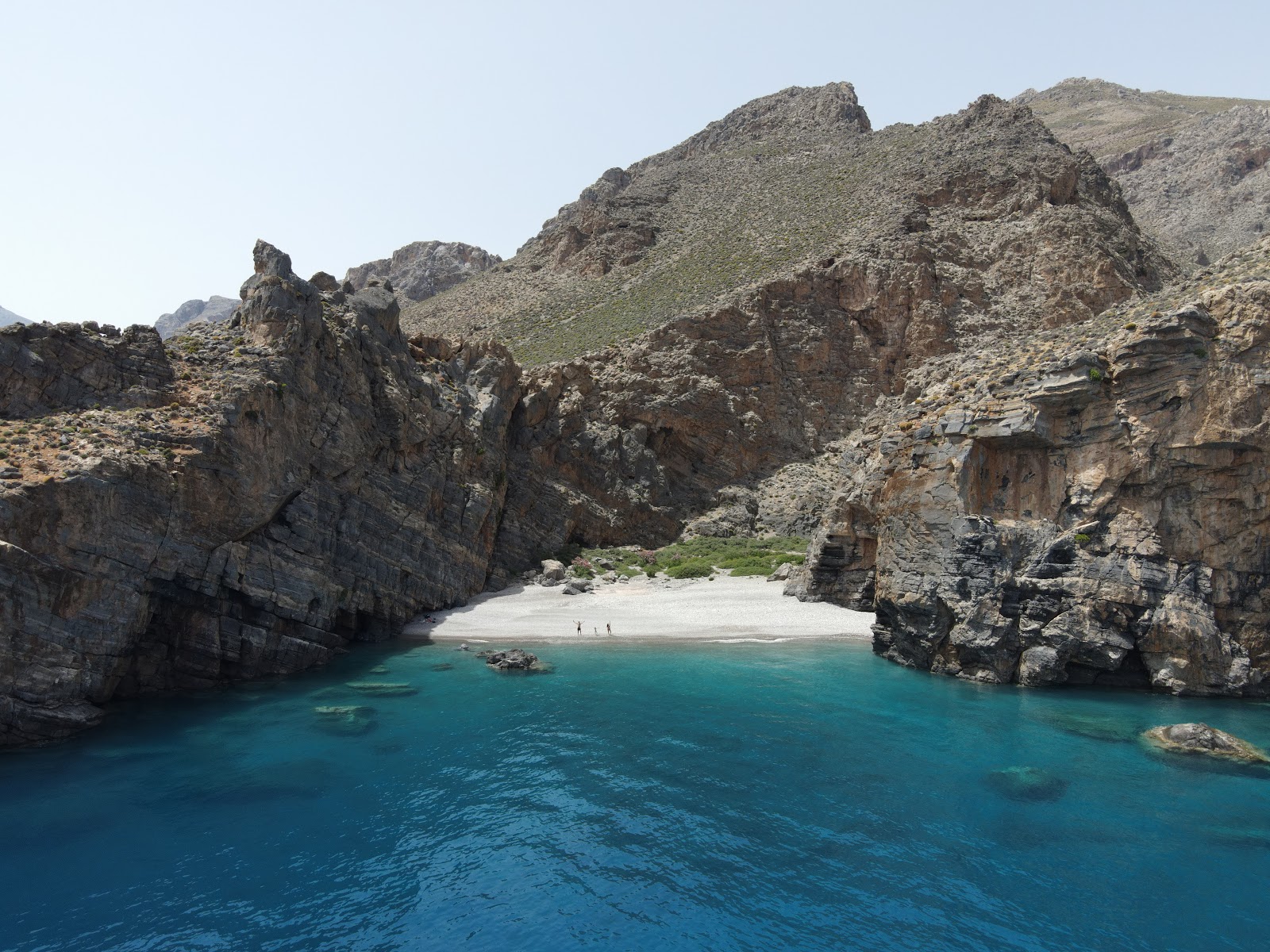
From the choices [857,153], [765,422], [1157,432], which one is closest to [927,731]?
[1157,432]

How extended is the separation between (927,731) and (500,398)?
31.8m

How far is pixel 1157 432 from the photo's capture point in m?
23.7

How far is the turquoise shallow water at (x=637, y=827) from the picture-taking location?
1130cm

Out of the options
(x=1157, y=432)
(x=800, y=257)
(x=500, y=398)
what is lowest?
(x=1157, y=432)

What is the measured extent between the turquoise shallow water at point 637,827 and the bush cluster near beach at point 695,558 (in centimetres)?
2108

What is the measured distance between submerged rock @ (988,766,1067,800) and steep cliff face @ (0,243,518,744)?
74.9 ft

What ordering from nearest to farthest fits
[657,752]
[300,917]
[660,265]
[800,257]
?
1. [300,917]
2. [657,752]
3. [800,257]
4. [660,265]

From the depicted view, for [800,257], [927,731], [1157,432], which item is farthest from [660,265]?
[927,731]

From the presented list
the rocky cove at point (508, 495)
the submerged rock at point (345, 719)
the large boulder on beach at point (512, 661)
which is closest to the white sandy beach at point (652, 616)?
the rocky cove at point (508, 495)

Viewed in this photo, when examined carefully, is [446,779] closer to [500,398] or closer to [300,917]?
[300,917]

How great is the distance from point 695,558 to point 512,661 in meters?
21.9

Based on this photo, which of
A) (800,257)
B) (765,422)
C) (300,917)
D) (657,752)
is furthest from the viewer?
(800,257)

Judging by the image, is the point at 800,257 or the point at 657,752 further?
the point at 800,257

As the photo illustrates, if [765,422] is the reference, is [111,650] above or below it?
below
